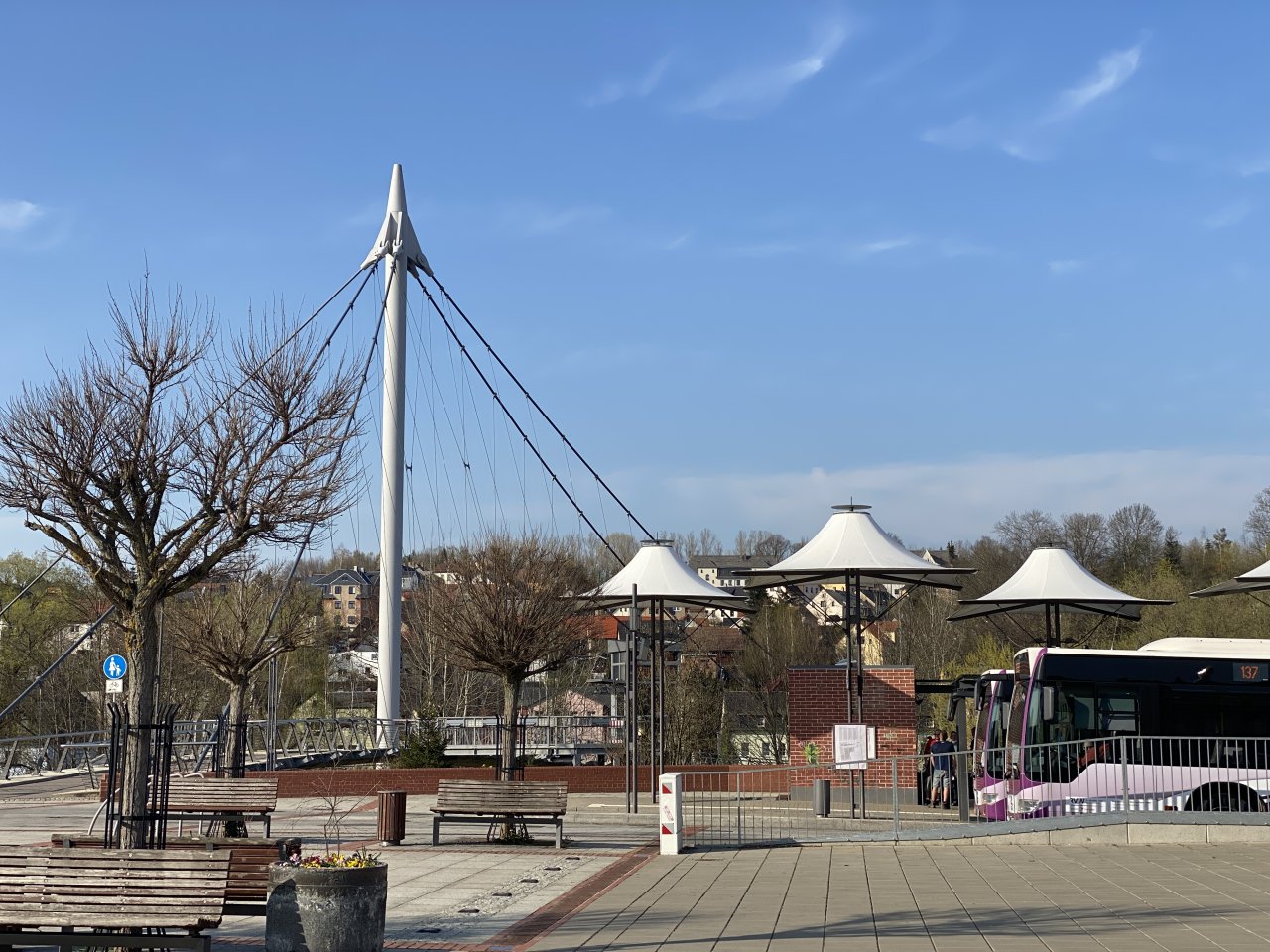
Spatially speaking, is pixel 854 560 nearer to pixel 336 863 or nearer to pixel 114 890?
pixel 336 863

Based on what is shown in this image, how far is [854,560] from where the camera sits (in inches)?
888

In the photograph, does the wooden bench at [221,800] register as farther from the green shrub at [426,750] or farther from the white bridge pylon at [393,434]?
the white bridge pylon at [393,434]

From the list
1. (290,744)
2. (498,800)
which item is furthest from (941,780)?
(290,744)

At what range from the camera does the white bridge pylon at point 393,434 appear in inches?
1335

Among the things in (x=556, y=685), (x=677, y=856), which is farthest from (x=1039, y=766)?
(x=556, y=685)

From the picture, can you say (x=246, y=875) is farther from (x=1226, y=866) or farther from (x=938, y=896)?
(x=1226, y=866)

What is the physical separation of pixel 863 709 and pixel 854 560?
3.21 metres

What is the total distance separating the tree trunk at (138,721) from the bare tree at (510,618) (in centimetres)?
1325

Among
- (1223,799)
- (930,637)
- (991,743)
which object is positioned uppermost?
(930,637)

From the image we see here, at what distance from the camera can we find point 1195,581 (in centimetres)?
6494

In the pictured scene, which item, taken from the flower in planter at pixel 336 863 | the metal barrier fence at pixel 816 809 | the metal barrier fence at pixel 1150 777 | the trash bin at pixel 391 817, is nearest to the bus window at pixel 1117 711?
the metal barrier fence at pixel 1150 777

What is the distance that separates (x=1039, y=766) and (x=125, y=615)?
43.8 ft

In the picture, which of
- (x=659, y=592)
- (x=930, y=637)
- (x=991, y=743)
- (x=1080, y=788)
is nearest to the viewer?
(x=1080, y=788)

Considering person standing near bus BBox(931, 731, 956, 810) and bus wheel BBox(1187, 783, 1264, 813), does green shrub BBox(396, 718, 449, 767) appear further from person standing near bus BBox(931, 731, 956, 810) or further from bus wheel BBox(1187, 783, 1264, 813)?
bus wheel BBox(1187, 783, 1264, 813)
